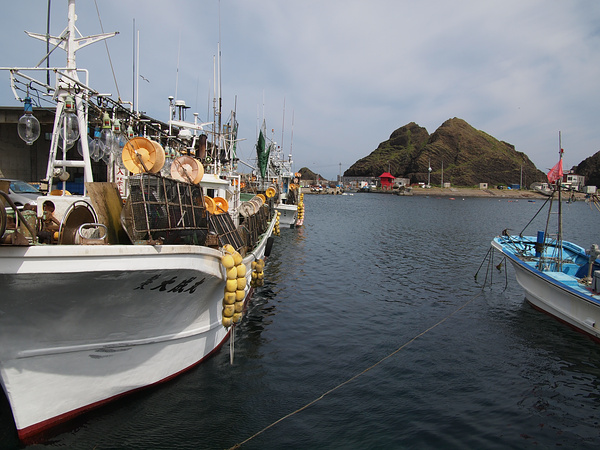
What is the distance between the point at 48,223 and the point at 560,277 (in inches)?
553

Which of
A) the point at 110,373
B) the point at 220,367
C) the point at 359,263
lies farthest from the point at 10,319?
the point at 359,263

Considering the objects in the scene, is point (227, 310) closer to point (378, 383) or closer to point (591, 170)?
point (378, 383)

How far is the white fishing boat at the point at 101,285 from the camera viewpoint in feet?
18.3

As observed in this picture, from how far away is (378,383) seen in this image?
8.78 meters

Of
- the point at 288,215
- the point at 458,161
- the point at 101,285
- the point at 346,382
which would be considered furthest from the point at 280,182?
the point at 458,161

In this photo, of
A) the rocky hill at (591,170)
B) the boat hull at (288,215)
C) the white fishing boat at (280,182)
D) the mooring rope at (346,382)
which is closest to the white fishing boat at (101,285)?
the mooring rope at (346,382)

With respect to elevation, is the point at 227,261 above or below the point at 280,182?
below

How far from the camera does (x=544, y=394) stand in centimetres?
858

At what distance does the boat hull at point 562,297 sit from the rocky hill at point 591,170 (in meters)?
146

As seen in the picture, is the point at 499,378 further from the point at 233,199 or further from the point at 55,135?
the point at 233,199

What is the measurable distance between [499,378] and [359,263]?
42.8 ft

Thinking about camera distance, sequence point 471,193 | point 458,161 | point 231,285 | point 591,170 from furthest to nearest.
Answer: point 458,161, point 591,170, point 471,193, point 231,285

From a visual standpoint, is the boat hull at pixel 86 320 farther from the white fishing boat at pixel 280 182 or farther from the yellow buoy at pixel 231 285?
the white fishing boat at pixel 280 182

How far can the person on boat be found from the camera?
244 inches
